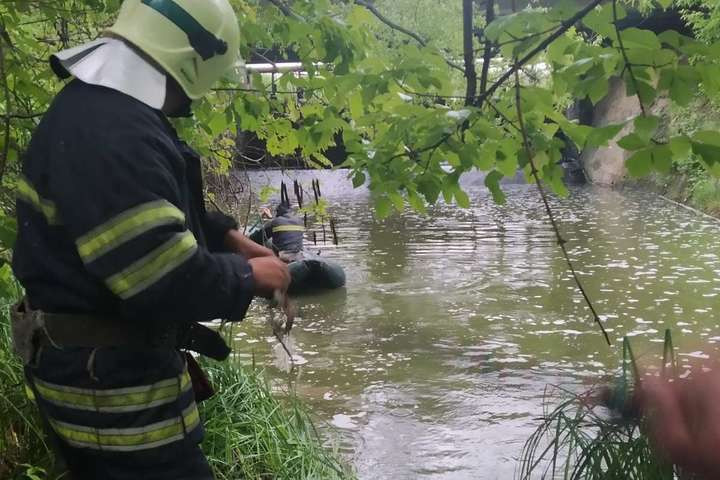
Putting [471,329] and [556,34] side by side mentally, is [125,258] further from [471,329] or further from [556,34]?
[471,329]

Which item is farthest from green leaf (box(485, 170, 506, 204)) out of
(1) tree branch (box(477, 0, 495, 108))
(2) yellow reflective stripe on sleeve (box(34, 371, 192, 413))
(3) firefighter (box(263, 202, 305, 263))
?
(3) firefighter (box(263, 202, 305, 263))

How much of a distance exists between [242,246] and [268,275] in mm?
357

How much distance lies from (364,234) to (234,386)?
33.2 feet

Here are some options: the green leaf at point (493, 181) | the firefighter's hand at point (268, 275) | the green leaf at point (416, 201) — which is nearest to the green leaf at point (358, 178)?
the green leaf at point (416, 201)

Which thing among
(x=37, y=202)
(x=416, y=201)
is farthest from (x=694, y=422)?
(x=416, y=201)

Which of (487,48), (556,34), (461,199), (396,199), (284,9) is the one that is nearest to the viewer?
(556,34)

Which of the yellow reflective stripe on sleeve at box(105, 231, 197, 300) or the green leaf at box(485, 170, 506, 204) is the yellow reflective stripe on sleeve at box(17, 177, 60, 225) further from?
the green leaf at box(485, 170, 506, 204)

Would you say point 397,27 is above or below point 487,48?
above

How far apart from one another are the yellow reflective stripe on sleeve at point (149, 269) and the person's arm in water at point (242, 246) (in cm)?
51

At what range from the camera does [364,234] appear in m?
14.1

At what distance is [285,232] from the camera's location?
29.6 feet

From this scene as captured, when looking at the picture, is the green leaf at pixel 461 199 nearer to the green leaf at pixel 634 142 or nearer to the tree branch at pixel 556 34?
the tree branch at pixel 556 34

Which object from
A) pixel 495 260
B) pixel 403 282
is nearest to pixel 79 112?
pixel 403 282

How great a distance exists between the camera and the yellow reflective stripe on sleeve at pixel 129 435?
5.57 ft
